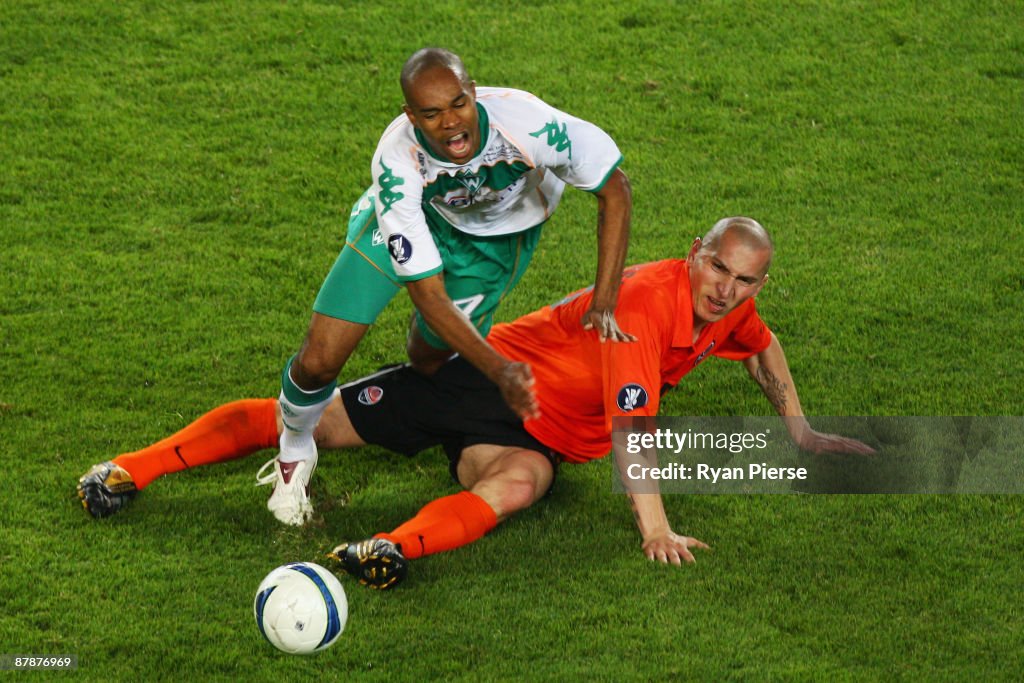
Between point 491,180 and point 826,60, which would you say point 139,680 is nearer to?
point 491,180

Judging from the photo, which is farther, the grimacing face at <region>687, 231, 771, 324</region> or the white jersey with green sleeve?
the grimacing face at <region>687, 231, 771, 324</region>

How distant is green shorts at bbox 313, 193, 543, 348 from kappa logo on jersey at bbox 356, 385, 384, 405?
0.94 ft

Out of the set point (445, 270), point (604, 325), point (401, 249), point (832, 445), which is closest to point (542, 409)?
point (604, 325)

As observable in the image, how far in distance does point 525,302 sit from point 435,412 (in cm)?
166

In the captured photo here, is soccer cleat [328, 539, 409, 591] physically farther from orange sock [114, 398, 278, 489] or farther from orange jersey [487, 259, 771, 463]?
orange sock [114, 398, 278, 489]

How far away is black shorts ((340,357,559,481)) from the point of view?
16.2 ft

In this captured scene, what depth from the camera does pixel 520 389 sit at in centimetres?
405

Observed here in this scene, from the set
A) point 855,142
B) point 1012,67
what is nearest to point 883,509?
point 855,142

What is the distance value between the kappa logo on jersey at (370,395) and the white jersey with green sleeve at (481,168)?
0.69m

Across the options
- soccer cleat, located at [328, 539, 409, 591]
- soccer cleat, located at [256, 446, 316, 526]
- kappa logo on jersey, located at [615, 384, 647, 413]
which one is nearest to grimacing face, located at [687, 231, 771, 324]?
kappa logo on jersey, located at [615, 384, 647, 413]

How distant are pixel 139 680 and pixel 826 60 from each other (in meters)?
6.36

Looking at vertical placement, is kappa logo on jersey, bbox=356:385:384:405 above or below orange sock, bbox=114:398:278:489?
above

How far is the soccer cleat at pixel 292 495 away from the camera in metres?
4.90

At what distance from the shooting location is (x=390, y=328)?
6383mm
